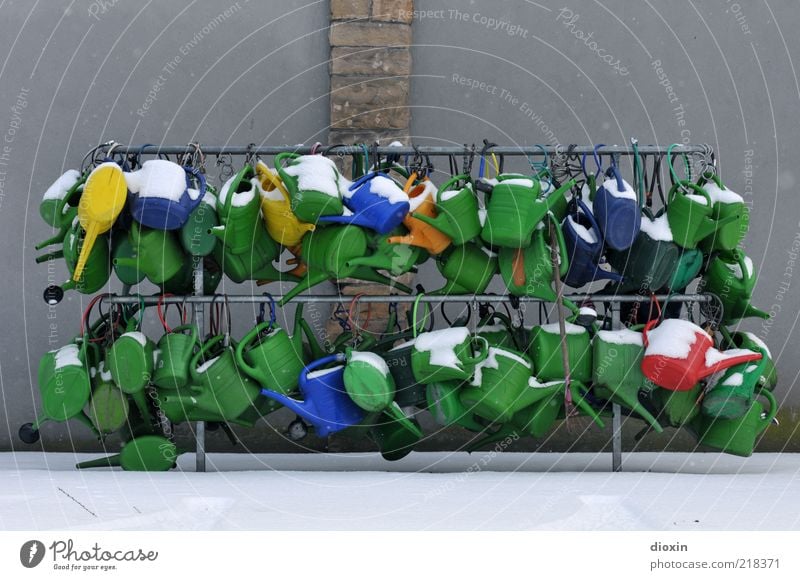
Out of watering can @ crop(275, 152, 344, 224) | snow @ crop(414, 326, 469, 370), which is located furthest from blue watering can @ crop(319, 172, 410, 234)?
snow @ crop(414, 326, 469, 370)

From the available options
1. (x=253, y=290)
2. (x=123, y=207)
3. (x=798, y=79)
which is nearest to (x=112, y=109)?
(x=253, y=290)

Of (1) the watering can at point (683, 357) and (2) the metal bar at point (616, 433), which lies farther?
(2) the metal bar at point (616, 433)

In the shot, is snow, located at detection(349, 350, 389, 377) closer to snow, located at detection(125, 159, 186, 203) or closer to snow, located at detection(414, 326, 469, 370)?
snow, located at detection(414, 326, 469, 370)

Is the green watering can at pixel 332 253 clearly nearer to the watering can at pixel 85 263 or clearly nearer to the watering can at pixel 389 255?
the watering can at pixel 389 255

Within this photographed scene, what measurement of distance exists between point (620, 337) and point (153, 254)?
1.19 m

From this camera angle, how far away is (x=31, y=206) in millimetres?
3381

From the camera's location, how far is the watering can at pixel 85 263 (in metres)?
2.54

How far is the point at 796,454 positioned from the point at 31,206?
8.68 feet

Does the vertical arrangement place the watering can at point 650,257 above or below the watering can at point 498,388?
above

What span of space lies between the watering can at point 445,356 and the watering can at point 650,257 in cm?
44

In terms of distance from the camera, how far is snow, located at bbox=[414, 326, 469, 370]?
8.06ft

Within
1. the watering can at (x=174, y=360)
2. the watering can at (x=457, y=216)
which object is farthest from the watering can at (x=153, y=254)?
the watering can at (x=457, y=216)

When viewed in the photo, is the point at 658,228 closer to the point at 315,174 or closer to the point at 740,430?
the point at 740,430
